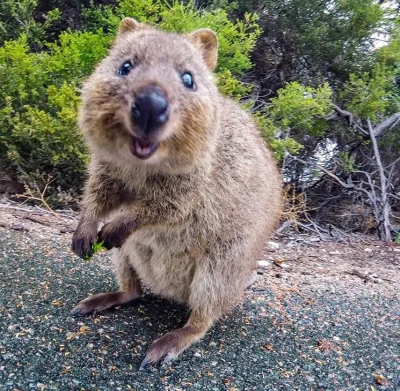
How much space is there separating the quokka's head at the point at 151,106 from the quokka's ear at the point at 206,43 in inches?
14.8

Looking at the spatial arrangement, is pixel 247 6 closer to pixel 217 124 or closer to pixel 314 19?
pixel 314 19

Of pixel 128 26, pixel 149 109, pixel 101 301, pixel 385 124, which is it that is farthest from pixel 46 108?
pixel 385 124

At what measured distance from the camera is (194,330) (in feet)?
10.9

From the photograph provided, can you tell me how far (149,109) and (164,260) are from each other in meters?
1.27

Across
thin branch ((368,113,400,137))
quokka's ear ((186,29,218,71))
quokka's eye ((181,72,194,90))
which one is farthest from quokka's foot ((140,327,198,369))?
thin branch ((368,113,400,137))

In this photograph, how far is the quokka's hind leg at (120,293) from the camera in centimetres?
344

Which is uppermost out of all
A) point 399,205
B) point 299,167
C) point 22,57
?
point 22,57

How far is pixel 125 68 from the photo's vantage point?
286 centimetres

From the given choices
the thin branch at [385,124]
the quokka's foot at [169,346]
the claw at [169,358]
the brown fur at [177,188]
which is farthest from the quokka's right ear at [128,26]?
the thin branch at [385,124]

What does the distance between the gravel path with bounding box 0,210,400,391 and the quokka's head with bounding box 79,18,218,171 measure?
3.60 ft

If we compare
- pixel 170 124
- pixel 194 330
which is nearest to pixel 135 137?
pixel 170 124

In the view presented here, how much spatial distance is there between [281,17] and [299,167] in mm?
2576

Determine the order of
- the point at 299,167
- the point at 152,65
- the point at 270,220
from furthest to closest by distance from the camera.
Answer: the point at 299,167 → the point at 270,220 → the point at 152,65

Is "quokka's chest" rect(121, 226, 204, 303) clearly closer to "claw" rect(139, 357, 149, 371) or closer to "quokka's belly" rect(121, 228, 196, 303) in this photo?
"quokka's belly" rect(121, 228, 196, 303)
